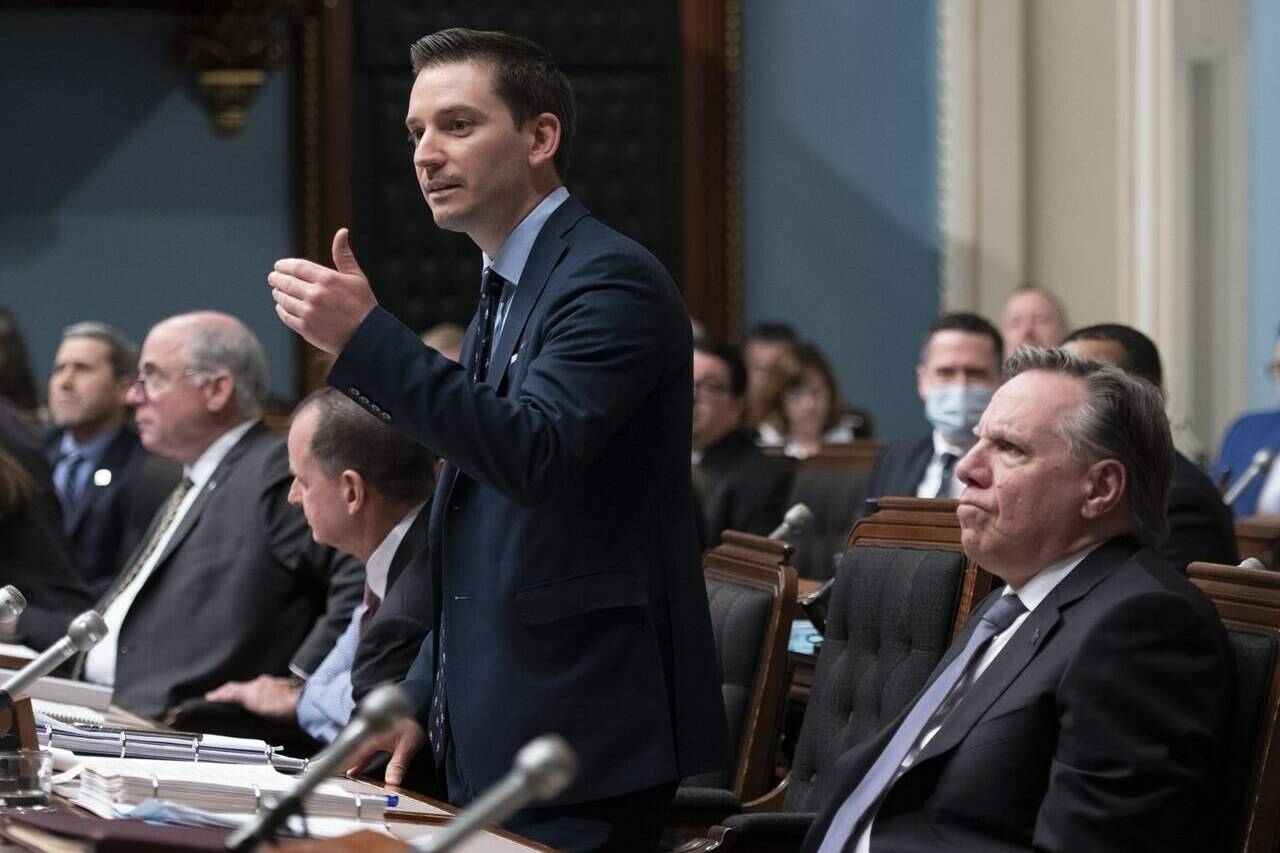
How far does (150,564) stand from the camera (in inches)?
180

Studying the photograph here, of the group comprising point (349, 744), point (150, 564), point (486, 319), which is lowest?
point (150, 564)

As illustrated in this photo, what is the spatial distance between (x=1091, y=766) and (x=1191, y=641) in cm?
20

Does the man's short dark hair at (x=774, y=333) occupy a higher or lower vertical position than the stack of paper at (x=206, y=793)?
lower

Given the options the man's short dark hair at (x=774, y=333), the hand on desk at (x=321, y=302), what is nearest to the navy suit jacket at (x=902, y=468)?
the man's short dark hair at (x=774, y=333)

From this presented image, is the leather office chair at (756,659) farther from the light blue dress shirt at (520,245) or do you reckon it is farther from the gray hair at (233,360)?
the gray hair at (233,360)

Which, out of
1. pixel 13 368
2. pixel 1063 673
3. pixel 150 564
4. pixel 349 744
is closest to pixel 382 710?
pixel 349 744

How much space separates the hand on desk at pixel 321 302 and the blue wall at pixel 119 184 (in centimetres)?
779

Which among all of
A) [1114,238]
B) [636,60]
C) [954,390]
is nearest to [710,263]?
[636,60]

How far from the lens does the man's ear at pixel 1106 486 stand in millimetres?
2555

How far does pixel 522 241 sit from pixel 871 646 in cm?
105

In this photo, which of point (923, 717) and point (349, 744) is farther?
point (923, 717)

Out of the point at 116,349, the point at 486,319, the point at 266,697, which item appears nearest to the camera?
the point at 486,319

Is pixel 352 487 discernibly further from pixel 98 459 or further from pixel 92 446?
pixel 92 446

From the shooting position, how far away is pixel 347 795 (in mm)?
2471
